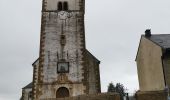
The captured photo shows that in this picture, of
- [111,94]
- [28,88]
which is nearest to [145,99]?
[111,94]

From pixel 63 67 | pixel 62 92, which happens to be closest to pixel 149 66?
pixel 63 67

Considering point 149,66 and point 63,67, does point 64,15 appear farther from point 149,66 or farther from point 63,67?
point 149,66

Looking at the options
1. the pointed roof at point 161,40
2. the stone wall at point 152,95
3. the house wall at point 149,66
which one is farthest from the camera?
the house wall at point 149,66

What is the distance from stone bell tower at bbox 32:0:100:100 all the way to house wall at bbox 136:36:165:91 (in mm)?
4875

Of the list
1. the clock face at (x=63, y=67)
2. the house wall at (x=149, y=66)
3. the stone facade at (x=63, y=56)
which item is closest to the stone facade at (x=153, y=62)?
the house wall at (x=149, y=66)

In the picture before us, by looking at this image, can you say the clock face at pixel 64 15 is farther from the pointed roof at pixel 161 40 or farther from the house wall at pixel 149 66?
the pointed roof at pixel 161 40

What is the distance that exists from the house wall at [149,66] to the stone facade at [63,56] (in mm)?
4834

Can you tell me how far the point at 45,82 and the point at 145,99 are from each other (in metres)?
15.0

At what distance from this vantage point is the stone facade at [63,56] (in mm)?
28906

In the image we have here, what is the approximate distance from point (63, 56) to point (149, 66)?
854 centimetres

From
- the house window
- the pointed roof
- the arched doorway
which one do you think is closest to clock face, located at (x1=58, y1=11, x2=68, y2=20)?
the house window

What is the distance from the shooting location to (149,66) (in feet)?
101

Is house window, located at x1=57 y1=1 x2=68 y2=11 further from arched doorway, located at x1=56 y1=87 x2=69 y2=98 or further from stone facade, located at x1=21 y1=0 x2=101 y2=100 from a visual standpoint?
arched doorway, located at x1=56 y1=87 x2=69 y2=98

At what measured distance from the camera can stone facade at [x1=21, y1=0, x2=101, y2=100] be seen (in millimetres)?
28906
